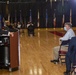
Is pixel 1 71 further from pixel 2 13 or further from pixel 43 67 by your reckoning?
pixel 2 13

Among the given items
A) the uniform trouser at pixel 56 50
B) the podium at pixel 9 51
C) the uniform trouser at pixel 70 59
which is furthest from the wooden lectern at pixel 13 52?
the uniform trouser at pixel 70 59

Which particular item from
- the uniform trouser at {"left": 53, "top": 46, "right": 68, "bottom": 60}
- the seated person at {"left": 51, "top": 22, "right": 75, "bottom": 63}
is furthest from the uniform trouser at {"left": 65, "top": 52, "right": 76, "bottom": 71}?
the uniform trouser at {"left": 53, "top": 46, "right": 68, "bottom": 60}

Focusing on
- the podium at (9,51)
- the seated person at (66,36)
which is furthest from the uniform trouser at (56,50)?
the podium at (9,51)

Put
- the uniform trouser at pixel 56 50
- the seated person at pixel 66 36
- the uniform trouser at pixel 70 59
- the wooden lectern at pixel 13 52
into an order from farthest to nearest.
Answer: the uniform trouser at pixel 56 50 → the seated person at pixel 66 36 → the wooden lectern at pixel 13 52 → the uniform trouser at pixel 70 59

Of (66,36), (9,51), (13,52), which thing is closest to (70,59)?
(66,36)

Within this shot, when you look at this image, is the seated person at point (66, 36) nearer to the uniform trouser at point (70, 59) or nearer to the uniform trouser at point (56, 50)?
the uniform trouser at point (56, 50)

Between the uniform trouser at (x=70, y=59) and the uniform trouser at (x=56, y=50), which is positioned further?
the uniform trouser at (x=56, y=50)

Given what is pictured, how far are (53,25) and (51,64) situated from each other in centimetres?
1607

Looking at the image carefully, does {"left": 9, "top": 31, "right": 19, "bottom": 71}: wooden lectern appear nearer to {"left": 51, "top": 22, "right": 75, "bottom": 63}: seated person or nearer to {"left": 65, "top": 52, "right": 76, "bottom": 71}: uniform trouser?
{"left": 51, "top": 22, "right": 75, "bottom": 63}: seated person

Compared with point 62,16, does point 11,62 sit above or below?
below

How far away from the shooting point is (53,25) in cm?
2342

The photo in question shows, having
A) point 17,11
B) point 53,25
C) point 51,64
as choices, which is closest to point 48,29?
point 53,25

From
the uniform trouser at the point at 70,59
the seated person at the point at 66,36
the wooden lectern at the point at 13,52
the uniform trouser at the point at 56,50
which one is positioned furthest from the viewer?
the uniform trouser at the point at 56,50

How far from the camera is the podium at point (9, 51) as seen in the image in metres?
6.53
